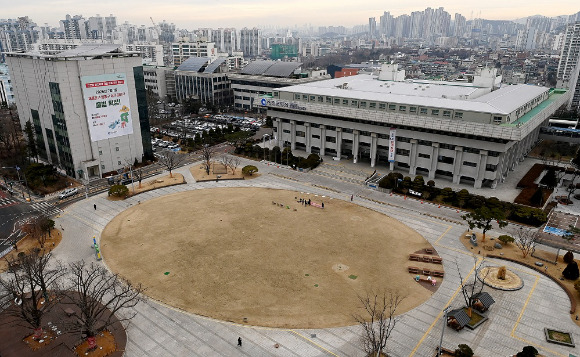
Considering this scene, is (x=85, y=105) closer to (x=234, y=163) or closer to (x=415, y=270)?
(x=234, y=163)

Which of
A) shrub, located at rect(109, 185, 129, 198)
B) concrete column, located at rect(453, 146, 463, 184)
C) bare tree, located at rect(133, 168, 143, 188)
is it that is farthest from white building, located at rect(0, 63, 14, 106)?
concrete column, located at rect(453, 146, 463, 184)

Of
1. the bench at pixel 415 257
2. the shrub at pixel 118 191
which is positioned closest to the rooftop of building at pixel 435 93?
the bench at pixel 415 257

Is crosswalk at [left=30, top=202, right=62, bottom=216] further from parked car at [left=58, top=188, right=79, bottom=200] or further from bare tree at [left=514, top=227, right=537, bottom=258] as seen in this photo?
bare tree at [left=514, top=227, right=537, bottom=258]

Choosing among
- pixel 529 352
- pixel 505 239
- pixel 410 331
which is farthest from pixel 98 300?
pixel 505 239

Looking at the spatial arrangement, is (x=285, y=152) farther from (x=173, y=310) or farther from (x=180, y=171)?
(x=173, y=310)

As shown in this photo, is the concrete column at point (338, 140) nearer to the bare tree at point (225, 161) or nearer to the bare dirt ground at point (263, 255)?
the bare dirt ground at point (263, 255)

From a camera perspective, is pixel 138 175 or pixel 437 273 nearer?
pixel 437 273


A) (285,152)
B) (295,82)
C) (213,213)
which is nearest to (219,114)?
(295,82)
